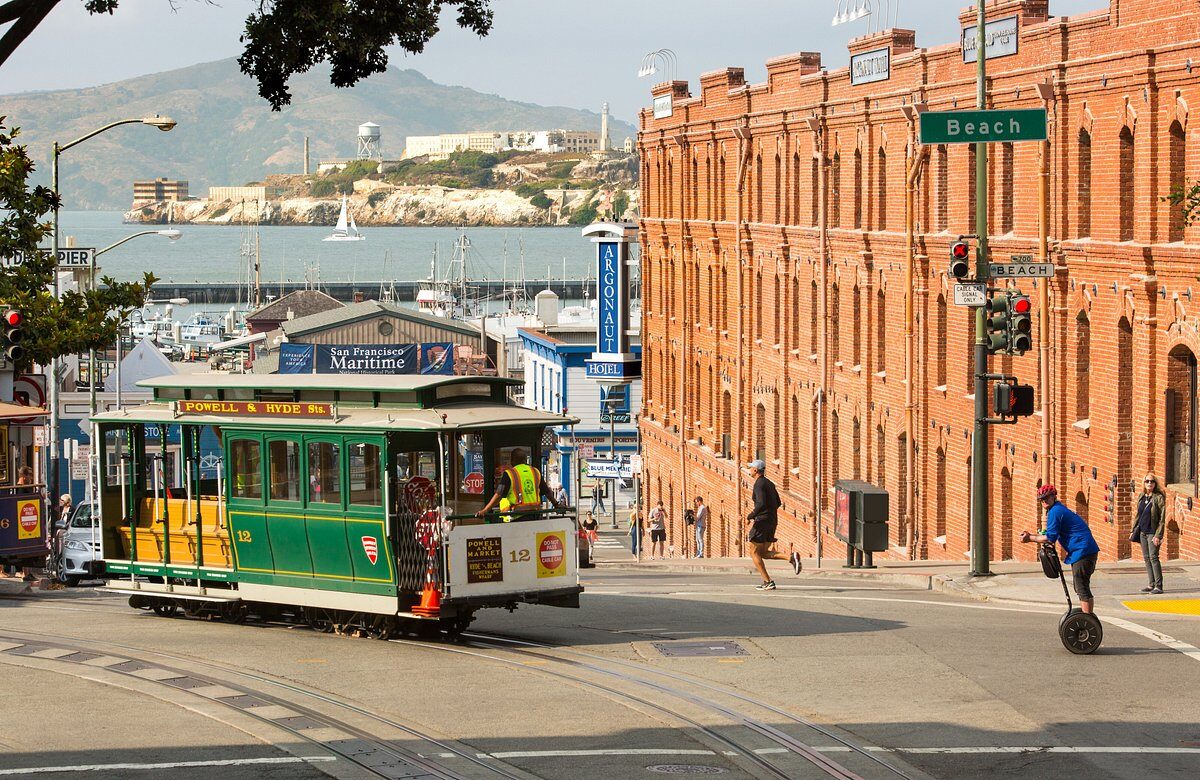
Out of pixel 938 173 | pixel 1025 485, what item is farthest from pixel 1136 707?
pixel 938 173

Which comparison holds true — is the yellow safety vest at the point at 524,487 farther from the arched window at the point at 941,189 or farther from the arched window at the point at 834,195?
the arched window at the point at 834,195

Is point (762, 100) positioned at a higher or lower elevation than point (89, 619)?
higher

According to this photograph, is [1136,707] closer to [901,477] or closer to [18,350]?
[18,350]

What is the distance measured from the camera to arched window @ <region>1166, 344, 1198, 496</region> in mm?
30312

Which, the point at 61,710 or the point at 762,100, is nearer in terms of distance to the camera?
the point at 61,710

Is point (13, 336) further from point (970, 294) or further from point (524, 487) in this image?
point (970, 294)

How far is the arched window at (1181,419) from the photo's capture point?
1193 inches

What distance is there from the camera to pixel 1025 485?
3556 centimetres

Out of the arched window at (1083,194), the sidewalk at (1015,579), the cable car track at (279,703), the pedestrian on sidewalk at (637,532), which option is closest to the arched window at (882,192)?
the arched window at (1083,194)

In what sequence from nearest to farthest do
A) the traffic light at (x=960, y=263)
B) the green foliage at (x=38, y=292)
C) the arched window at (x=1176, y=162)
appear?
the traffic light at (x=960, y=263), the arched window at (x=1176, y=162), the green foliage at (x=38, y=292)

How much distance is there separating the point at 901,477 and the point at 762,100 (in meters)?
14.3

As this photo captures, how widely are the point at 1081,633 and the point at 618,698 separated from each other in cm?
499

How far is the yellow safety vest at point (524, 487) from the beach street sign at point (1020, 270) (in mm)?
8836

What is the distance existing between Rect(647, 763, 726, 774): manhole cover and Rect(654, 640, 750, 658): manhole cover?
482 centimetres
